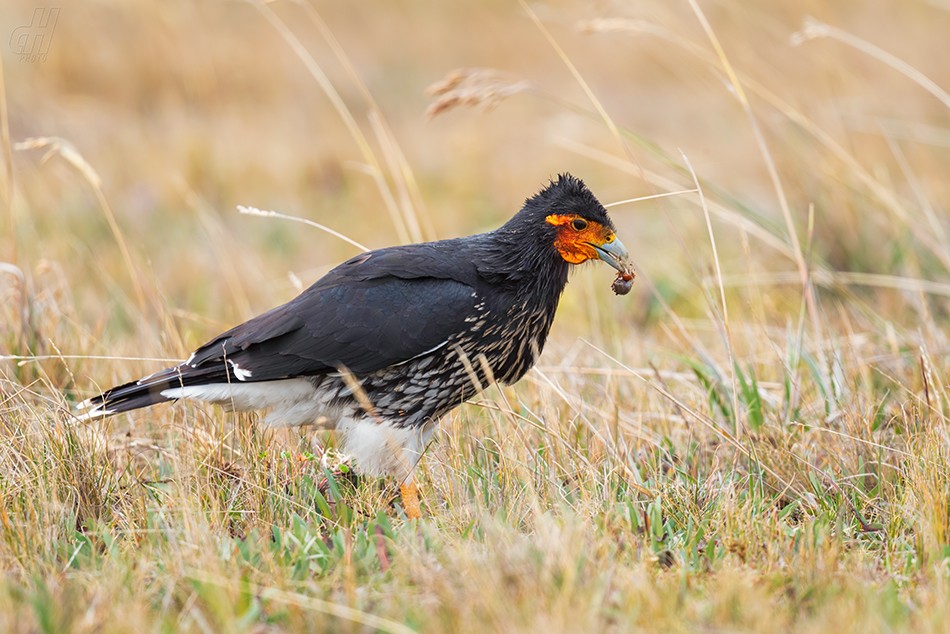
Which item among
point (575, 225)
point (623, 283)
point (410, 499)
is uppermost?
point (575, 225)

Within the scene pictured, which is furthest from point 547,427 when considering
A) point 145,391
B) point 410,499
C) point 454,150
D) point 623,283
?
point 454,150

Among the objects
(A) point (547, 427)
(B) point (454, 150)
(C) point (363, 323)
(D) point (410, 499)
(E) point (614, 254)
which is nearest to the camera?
(D) point (410, 499)

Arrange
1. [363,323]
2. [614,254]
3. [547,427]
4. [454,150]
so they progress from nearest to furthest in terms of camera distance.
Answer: [547,427] < [363,323] < [614,254] < [454,150]

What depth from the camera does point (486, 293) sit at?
368cm

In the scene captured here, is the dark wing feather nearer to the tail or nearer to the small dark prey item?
the tail

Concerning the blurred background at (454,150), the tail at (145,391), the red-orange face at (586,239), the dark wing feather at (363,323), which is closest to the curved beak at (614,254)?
the red-orange face at (586,239)

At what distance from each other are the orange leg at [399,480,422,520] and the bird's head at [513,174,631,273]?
101 cm

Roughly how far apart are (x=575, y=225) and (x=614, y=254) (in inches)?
6.8

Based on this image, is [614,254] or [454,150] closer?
[614,254]

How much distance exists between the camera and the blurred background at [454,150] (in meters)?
4.72

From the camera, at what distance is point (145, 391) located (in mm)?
3656

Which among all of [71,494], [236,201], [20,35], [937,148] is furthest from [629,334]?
[20,35]

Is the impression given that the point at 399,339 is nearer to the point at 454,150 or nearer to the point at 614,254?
the point at 614,254

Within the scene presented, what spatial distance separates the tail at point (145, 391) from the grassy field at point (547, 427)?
0.11 m
